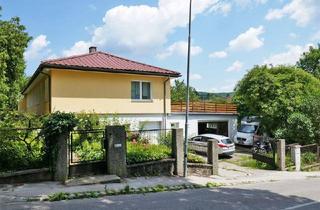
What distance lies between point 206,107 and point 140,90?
8331 millimetres

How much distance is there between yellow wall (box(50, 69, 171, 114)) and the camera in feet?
68.7

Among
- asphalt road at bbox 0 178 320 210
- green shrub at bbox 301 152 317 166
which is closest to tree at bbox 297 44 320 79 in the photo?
green shrub at bbox 301 152 317 166

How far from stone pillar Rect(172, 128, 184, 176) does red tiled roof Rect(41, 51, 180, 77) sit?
8.92 meters

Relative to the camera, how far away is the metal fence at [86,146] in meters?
12.4

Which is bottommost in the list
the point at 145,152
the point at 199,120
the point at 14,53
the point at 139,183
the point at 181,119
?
the point at 139,183

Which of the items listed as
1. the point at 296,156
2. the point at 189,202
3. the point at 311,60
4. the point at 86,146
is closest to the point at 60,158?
the point at 86,146

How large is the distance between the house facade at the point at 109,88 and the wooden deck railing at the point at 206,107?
0.71 m

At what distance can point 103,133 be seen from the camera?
13016 mm

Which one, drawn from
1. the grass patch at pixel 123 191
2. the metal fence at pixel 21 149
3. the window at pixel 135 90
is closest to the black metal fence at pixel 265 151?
the grass patch at pixel 123 191

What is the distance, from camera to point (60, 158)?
37.6 ft

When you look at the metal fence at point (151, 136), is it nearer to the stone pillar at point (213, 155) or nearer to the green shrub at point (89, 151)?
the green shrub at point (89, 151)

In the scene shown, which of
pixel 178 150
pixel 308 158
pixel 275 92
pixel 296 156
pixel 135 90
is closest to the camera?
pixel 178 150

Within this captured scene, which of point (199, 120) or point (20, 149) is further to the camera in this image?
point (199, 120)

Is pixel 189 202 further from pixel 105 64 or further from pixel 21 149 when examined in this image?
pixel 105 64
